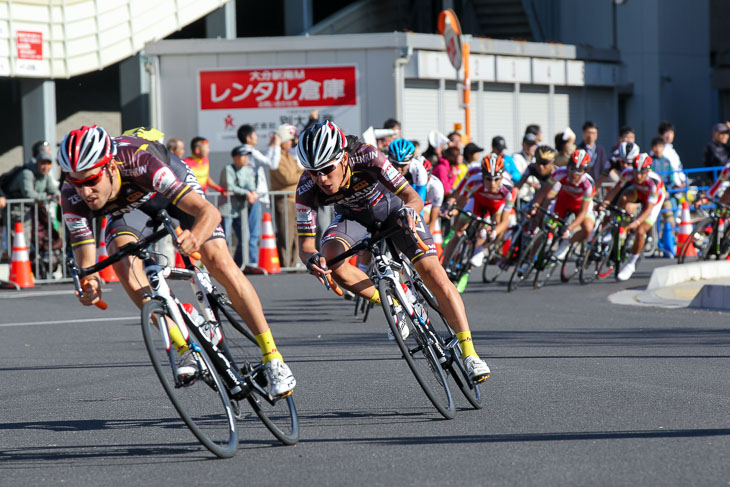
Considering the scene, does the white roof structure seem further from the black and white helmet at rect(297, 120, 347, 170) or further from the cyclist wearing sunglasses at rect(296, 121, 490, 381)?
the black and white helmet at rect(297, 120, 347, 170)

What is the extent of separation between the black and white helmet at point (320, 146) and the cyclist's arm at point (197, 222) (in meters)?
0.91

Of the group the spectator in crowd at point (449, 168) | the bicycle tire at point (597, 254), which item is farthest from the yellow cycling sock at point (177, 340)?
the spectator in crowd at point (449, 168)

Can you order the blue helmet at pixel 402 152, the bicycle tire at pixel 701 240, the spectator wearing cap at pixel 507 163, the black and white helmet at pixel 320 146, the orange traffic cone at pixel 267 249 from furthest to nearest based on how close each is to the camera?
1. the spectator wearing cap at pixel 507 163
2. the orange traffic cone at pixel 267 249
3. the bicycle tire at pixel 701 240
4. the blue helmet at pixel 402 152
5. the black and white helmet at pixel 320 146

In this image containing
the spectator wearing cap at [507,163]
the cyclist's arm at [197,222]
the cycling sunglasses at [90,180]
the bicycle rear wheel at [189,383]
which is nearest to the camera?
the bicycle rear wheel at [189,383]

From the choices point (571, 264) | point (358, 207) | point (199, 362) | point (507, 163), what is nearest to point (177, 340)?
point (199, 362)

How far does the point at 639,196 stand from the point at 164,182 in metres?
11.3

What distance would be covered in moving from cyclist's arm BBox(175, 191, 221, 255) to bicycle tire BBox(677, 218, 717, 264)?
12602mm

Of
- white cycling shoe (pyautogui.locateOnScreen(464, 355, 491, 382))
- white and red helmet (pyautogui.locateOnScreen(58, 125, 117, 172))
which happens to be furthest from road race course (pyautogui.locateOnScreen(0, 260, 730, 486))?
Answer: white and red helmet (pyautogui.locateOnScreen(58, 125, 117, 172))

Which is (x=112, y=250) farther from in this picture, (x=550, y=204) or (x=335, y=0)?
(x=335, y=0)

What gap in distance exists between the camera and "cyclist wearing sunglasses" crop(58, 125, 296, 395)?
20.2 feet

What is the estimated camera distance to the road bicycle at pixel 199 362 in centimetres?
600

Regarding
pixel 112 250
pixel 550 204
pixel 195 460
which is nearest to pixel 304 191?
pixel 112 250

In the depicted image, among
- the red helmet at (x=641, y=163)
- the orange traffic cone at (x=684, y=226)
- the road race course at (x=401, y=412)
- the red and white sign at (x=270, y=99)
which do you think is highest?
the red and white sign at (x=270, y=99)

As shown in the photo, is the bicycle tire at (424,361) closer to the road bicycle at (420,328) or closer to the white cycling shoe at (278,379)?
the road bicycle at (420,328)
